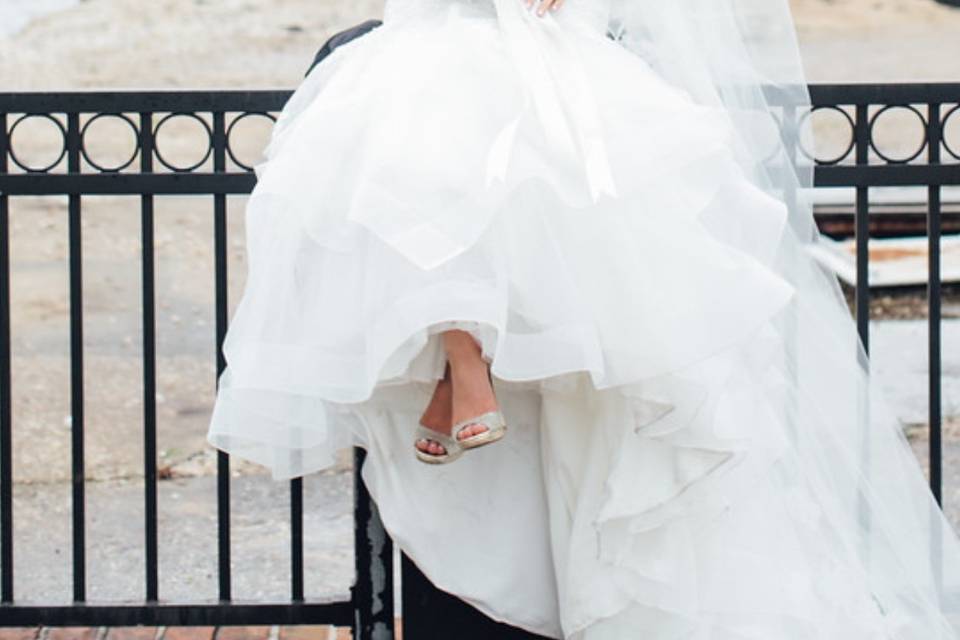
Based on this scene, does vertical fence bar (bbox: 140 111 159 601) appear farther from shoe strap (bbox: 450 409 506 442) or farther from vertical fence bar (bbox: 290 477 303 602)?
shoe strap (bbox: 450 409 506 442)

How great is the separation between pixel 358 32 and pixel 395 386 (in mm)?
790

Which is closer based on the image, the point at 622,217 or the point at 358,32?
the point at 622,217

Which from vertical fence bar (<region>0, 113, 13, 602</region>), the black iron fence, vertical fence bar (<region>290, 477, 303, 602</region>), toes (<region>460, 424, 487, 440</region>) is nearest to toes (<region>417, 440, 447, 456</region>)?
toes (<region>460, 424, 487, 440</region>)

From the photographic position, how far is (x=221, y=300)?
411 cm

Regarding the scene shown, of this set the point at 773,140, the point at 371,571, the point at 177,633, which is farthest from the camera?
the point at 177,633

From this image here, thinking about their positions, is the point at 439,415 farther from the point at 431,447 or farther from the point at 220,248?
the point at 220,248

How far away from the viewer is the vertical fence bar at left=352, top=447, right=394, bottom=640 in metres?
3.77

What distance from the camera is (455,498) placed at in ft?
11.2

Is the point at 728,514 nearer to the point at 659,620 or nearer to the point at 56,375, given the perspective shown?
the point at 659,620

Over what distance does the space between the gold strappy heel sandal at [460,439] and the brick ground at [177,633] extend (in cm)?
139

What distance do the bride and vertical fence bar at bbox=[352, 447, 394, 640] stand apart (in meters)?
0.30

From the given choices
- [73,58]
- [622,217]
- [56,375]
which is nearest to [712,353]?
[622,217]

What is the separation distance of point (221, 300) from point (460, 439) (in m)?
1.20

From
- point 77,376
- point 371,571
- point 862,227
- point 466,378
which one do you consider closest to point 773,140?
point 862,227
